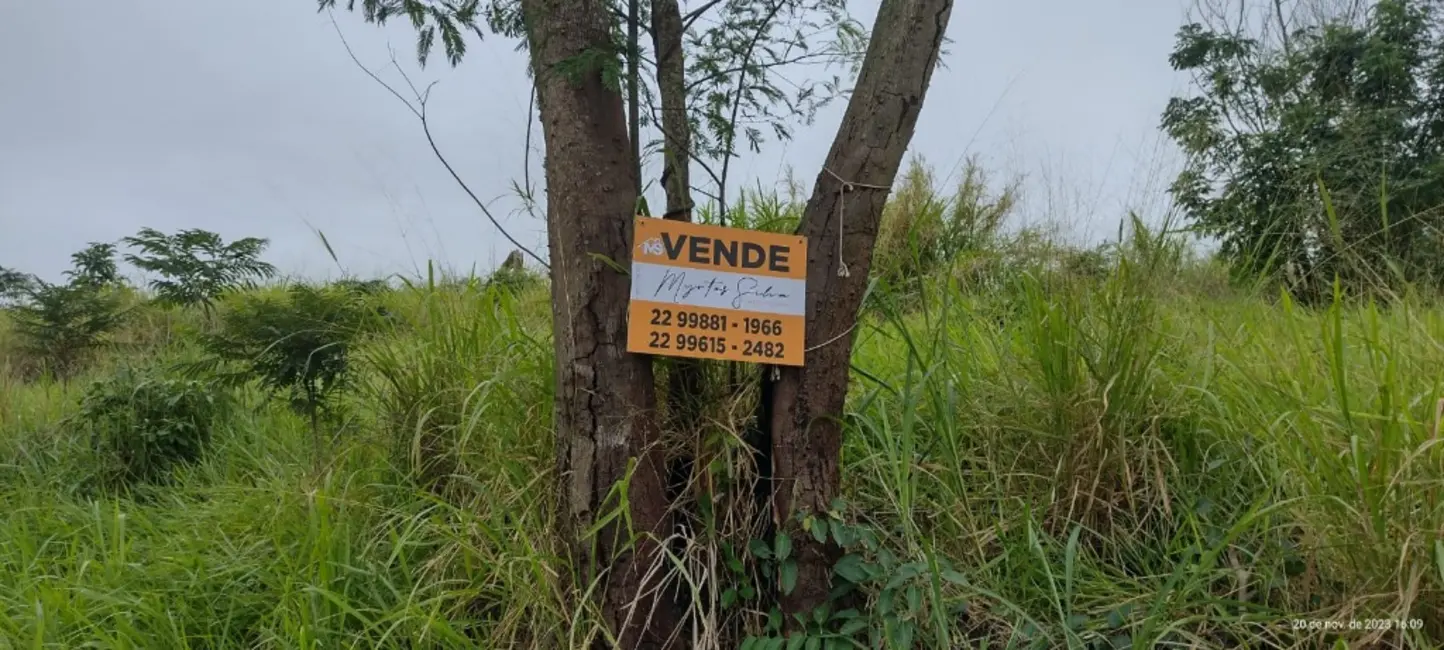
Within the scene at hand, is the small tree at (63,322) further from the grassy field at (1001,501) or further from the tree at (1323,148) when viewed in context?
the tree at (1323,148)

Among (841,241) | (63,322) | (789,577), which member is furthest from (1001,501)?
(63,322)

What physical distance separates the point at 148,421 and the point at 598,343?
7.74ft

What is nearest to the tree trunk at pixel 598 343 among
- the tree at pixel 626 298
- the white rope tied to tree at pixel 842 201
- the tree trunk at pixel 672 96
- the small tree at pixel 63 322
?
the tree at pixel 626 298

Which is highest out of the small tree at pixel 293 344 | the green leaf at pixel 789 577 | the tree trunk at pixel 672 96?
the tree trunk at pixel 672 96

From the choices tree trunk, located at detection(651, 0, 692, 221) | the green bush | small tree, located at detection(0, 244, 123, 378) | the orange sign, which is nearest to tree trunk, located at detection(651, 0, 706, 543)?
tree trunk, located at detection(651, 0, 692, 221)

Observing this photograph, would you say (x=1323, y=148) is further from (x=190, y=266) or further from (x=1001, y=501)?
(x=190, y=266)

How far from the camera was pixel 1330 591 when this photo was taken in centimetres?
150

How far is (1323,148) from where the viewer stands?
12.9 feet

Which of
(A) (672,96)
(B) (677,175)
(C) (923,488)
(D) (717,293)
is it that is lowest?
(C) (923,488)

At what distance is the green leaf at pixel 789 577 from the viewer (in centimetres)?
152

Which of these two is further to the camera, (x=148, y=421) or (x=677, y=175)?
(x=148, y=421)

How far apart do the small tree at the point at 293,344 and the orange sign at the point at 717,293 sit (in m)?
1.33

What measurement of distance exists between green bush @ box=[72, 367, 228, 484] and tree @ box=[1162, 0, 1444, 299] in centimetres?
351

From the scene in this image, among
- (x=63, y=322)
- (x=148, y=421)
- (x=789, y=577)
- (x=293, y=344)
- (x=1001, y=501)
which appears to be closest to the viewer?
(x=789, y=577)
